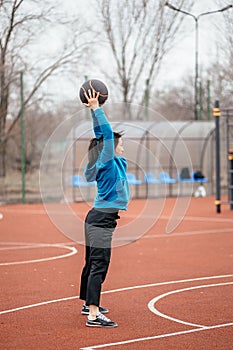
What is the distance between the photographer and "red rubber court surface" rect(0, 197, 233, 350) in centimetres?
576

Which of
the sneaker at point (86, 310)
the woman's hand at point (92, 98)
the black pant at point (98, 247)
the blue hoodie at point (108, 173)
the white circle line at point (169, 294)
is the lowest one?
the white circle line at point (169, 294)

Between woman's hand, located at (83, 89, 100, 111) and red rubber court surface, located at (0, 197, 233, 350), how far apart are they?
5.70 ft

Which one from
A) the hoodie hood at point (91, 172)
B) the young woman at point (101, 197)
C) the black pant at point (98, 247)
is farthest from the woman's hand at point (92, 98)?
the black pant at point (98, 247)

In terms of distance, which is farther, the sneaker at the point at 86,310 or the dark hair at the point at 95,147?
the sneaker at the point at 86,310

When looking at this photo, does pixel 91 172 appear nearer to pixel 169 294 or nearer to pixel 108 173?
pixel 108 173

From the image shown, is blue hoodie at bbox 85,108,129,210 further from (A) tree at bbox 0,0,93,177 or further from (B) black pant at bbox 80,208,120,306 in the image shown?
(A) tree at bbox 0,0,93,177

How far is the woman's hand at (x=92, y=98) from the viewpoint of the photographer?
621 cm

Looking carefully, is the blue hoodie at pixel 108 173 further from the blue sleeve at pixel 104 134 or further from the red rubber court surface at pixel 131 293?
the red rubber court surface at pixel 131 293

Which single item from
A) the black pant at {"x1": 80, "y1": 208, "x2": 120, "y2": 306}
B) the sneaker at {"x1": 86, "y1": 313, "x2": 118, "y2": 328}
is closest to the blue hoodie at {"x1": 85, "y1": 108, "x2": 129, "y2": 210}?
the black pant at {"x1": 80, "y1": 208, "x2": 120, "y2": 306}

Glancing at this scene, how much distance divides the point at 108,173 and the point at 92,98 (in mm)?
607

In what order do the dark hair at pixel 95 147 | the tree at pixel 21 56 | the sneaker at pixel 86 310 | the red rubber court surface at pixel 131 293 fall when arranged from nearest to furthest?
the red rubber court surface at pixel 131 293 → the dark hair at pixel 95 147 → the sneaker at pixel 86 310 → the tree at pixel 21 56

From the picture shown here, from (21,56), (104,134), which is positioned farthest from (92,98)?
(21,56)

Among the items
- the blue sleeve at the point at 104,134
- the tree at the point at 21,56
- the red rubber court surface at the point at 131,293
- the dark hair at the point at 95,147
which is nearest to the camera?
the red rubber court surface at the point at 131,293

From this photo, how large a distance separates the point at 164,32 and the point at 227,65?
40.4 ft
